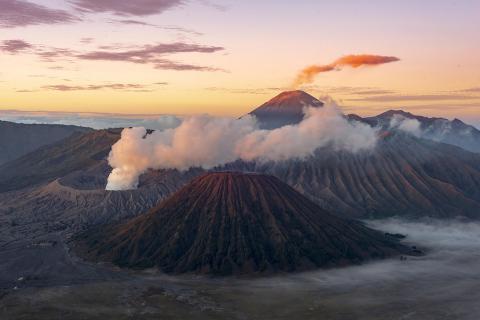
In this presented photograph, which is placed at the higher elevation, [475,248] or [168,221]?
[168,221]

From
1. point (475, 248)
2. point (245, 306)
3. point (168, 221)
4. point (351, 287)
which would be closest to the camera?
point (245, 306)

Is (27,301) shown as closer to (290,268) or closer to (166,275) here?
(166,275)

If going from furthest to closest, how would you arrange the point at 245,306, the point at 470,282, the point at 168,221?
1. the point at 168,221
2. the point at 470,282
3. the point at 245,306

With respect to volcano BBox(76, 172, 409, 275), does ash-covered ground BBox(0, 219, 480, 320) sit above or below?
below

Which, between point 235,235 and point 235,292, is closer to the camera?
point 235,292

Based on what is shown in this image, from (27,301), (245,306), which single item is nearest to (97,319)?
(27,301)

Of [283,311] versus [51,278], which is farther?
[51,278]

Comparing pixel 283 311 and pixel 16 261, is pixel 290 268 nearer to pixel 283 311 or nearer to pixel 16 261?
pixel 283 311
